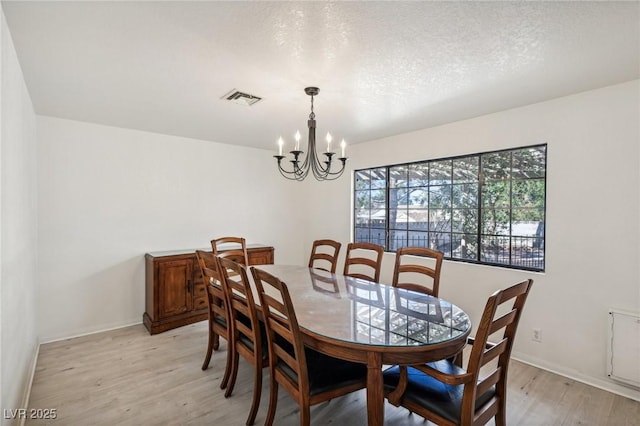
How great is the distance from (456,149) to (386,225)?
1.34 meters

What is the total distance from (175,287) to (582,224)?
4.06 meters

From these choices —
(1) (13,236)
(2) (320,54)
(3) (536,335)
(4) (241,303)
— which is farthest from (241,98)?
(3) (536,335)

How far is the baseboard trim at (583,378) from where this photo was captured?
7.65 feet

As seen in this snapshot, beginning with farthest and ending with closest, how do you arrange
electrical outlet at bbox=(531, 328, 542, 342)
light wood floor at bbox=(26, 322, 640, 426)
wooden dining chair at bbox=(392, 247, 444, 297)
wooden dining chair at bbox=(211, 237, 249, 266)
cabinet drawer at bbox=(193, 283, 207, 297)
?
cabinet drawer at bbox=(193, 283, 207, 297) → wooden dining chair at bbox=(211, 237, 249, 266) → electrical outlet at bbox=(531, 328, 542, 342) → wooden dining chair at bbox=(392, 247, 444, 297) → light wood floor at bbox=(26, 322, 640, 426)

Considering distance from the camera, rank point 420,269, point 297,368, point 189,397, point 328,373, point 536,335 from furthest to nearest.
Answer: point 536,335 < point 420,269 < point 189,397 < point 328,373 < point 297,368

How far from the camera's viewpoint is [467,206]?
3412 mm

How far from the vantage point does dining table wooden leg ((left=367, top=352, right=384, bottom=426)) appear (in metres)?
1.47

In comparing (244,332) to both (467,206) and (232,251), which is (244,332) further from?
(467,206)

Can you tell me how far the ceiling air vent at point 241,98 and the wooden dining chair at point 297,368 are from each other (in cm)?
158

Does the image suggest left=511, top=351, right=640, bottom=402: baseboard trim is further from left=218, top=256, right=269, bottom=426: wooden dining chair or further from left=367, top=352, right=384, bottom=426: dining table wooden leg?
left=218, top=256, right=269, bottom=426: wooden dining chair

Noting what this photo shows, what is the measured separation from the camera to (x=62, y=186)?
3.32 metres

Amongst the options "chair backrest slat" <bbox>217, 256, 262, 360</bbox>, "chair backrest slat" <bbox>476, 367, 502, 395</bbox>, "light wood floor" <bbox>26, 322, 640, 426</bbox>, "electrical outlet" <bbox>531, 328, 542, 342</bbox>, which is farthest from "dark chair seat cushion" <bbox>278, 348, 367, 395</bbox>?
"electrical outlet" <bbox>531, 328, 542, 342</bbox>

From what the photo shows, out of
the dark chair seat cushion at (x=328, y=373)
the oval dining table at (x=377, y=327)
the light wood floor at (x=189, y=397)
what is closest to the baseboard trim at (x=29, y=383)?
the light wood floor at (x=189, y=397)

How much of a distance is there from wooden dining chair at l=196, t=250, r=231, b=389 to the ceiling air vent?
132cm
